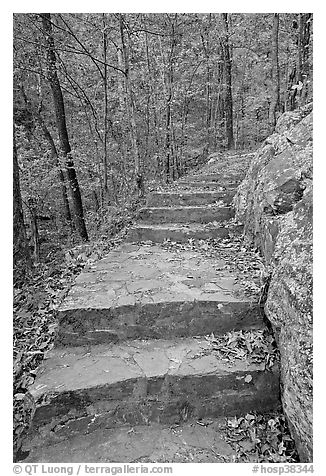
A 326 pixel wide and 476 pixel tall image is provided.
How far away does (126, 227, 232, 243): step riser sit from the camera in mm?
4781

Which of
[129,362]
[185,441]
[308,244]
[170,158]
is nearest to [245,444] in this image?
[185,441]

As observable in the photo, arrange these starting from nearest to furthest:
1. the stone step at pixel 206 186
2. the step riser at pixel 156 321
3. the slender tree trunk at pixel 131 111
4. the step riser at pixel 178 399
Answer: the step riser at pixel 178 399 < the step riser at pixel 156 321 < the stone step at pixel 206 186 < the slender tree trunk at pixel 131 111

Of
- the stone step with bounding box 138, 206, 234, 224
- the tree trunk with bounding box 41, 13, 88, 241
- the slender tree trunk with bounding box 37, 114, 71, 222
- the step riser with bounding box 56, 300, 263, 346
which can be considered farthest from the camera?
the slender tree trunk with bounding box 37, 114, 71, 222

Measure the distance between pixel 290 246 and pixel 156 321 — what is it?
1.33 m

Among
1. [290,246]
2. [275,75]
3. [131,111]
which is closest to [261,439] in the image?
[290,246]

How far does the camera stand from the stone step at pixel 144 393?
230 centimetres

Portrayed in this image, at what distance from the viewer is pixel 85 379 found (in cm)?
242

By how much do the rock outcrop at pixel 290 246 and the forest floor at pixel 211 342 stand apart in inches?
6.1

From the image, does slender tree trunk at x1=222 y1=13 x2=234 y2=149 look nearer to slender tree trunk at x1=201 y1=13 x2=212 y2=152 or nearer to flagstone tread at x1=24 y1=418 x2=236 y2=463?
slender tree trunk at x1=201 y1=13 x2=212 y2=152

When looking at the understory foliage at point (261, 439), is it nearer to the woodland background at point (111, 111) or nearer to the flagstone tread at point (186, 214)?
the woodland background at point (111, 111)

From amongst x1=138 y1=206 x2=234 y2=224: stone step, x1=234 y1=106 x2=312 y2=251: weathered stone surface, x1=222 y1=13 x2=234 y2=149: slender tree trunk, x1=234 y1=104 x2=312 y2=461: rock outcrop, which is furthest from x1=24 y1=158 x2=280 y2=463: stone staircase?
x1=222 y1=13 x2=234 y2=149: slender tree trunk

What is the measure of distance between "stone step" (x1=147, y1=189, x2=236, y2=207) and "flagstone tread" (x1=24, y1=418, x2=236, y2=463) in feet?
12.8

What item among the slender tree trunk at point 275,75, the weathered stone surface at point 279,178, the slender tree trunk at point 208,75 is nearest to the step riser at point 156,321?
the weathered stone surface at point 279,178

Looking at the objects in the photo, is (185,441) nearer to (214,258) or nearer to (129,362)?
(129,362)
